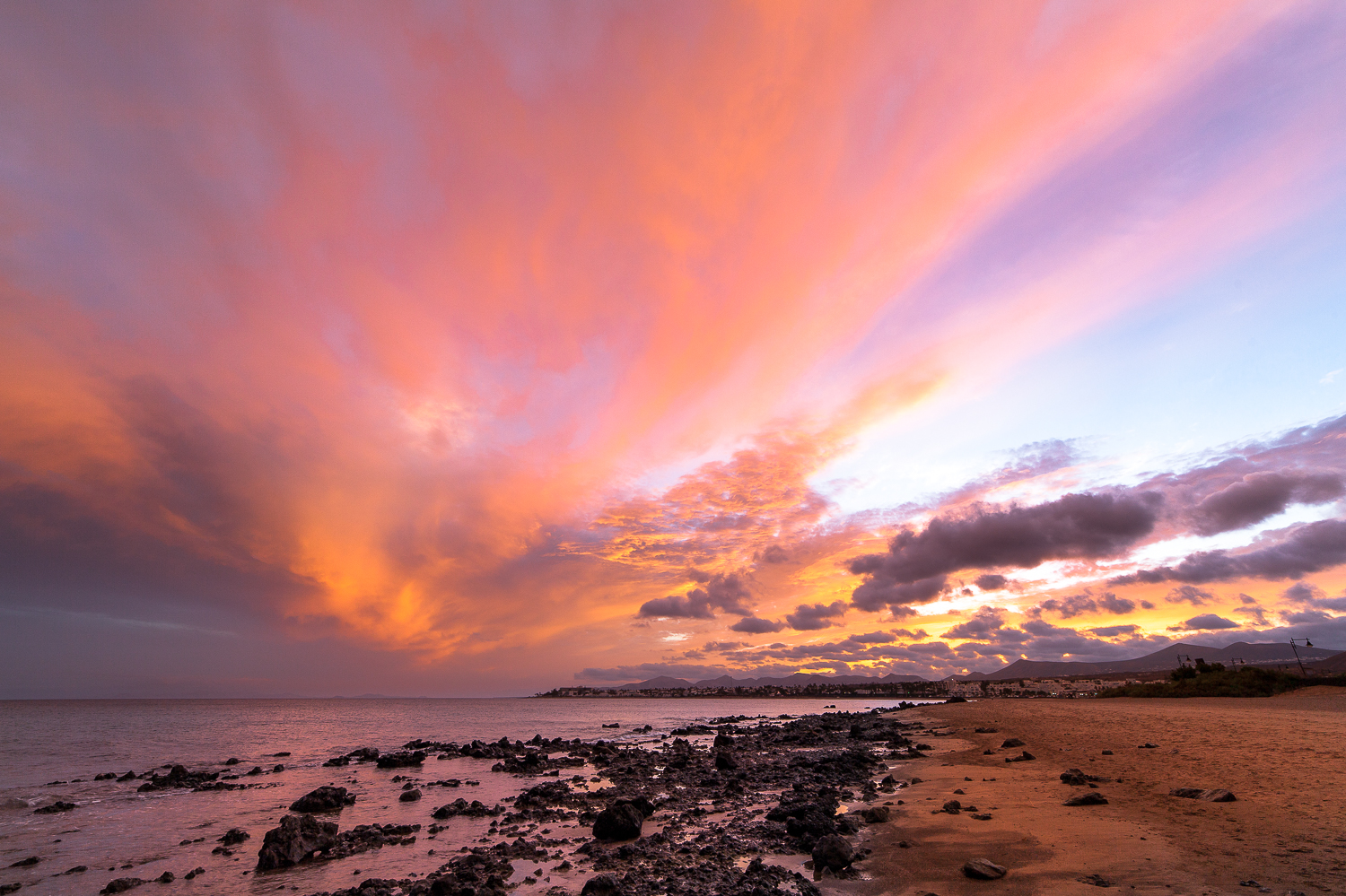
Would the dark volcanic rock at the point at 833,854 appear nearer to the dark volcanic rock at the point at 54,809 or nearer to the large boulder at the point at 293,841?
the large boulder at the point at 293,841

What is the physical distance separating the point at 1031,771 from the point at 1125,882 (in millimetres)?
14923

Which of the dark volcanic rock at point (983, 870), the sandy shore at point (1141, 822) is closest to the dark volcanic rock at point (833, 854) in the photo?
the sandy shore at point (1141, 822)

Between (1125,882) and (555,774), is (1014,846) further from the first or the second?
(555,774)

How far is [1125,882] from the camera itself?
10.1 meters

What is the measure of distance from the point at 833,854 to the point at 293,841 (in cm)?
1536

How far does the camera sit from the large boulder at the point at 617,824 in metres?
17.0

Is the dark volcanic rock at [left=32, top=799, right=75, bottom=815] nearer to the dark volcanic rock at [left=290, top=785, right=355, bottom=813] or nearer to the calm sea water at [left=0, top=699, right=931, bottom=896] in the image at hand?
the calm sea water at [left=0, top=699, right=931, bottom=896]

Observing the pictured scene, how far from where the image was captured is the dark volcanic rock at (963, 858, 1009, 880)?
11.2m

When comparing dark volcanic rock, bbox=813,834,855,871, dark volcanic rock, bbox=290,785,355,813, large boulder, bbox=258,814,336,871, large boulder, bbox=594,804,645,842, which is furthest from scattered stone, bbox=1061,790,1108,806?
dark volcanic rock, bbox=290,785,355,813

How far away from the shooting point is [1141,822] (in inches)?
543

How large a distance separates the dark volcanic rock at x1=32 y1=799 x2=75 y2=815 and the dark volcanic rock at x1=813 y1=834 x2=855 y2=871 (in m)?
32.1

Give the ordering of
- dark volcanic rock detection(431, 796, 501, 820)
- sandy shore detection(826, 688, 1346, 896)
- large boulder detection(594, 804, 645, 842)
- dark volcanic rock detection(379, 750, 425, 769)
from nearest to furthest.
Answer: sandy shore detection(826, 688, 1346, 896) < large boulder detection(594, 804, 645, 842) < dark volcanic rock detection(431, 796, 501, 820) < dark volcanic rock detection(379, 750, 425, 769)

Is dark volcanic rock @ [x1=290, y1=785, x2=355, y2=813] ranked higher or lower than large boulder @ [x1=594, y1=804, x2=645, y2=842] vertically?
lower

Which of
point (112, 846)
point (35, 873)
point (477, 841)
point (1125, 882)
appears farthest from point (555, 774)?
point (1125, 882)
